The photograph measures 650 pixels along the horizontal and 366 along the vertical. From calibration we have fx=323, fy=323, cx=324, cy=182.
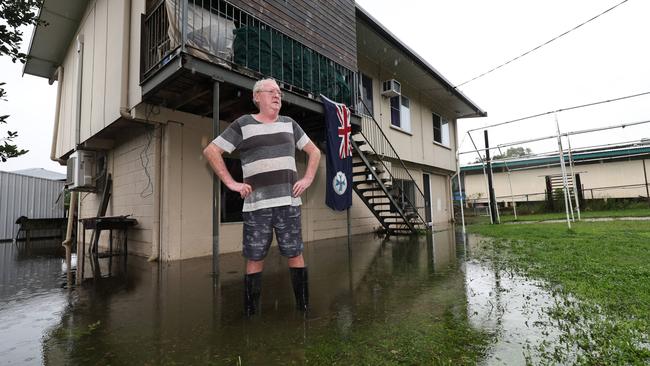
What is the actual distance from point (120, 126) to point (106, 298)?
15.2 feet

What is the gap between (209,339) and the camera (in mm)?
2172

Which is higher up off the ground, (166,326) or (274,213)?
(274,213)

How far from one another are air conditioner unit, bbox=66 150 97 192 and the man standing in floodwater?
699 centimetres

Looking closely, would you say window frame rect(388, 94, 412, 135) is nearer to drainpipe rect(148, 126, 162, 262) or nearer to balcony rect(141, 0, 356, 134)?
balcony rect(141, 0, 356, 134)

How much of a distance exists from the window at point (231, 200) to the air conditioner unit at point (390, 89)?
243 inches

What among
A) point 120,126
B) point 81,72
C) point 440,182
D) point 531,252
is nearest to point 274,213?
point 531,252

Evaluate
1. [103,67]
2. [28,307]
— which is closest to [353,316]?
[28,307]

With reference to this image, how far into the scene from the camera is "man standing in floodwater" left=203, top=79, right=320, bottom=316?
2.49 meters

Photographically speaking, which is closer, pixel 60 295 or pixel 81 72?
pixel 60 295

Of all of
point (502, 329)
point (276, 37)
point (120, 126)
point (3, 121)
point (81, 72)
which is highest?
point (81, 72)

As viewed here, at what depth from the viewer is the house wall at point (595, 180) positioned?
63.7 ft

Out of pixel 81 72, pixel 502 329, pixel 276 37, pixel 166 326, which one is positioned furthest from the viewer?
pixel 81 72

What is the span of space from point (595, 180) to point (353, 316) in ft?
81.7

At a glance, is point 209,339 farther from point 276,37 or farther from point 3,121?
point 276,37
